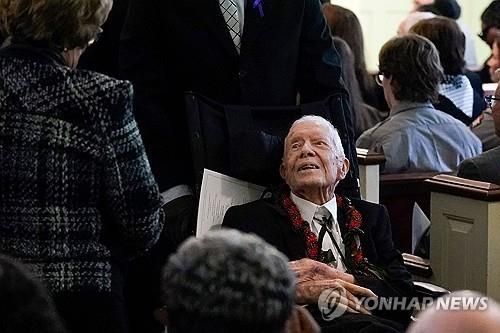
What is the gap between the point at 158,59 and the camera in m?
3.81

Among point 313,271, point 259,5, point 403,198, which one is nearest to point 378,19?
point 403,198

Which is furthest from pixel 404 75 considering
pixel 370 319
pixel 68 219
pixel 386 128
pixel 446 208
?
pixel 68 219

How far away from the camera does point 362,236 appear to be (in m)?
3.71

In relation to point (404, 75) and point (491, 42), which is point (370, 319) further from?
point (491, 42)

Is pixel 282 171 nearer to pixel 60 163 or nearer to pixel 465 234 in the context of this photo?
pixel 465 234

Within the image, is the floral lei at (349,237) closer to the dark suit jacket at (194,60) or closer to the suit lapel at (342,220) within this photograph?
the suit lapel at (342,220)

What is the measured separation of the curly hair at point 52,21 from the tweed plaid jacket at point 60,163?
0.04 m

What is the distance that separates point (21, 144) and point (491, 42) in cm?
383

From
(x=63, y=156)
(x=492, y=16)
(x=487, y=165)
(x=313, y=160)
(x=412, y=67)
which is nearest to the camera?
(x=63, y=156)

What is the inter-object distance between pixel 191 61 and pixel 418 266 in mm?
1130

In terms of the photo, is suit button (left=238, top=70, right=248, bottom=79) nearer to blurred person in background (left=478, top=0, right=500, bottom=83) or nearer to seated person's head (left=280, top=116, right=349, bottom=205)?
seated person's head (left=280, top=116, right=349, bottom=205)

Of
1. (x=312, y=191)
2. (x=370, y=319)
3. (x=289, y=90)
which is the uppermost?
(x=289, y=90)

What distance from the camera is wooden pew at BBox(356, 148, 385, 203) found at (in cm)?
457

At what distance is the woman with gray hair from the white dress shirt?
0.97 m
